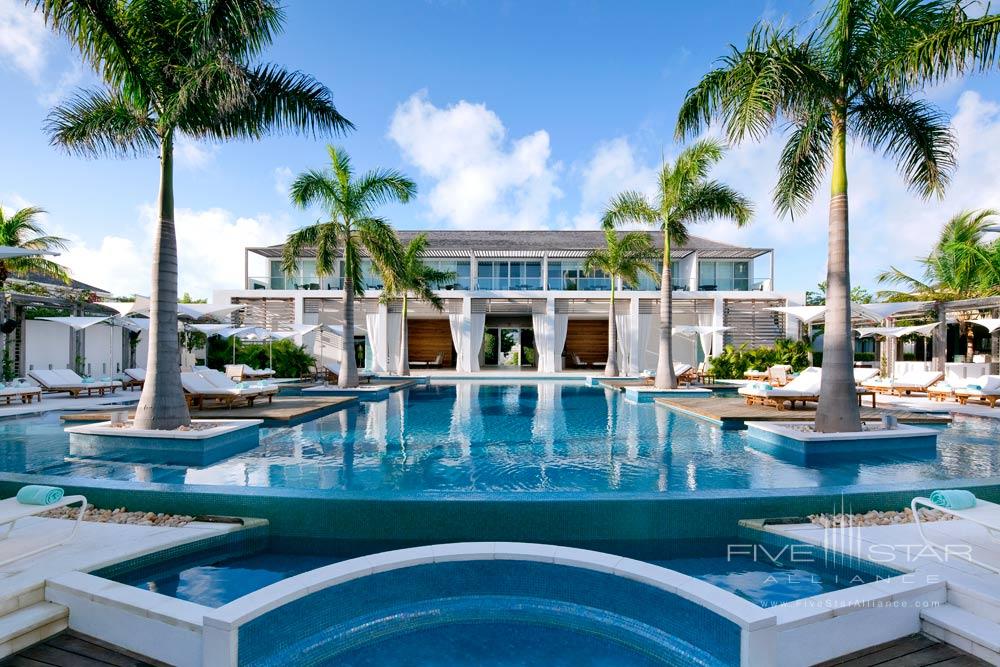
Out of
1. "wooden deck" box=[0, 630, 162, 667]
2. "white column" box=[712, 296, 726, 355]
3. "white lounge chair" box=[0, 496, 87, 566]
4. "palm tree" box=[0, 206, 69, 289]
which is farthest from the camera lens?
"white column" box=[712, 296, 726, 355]

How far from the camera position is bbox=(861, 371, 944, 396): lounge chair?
14609mm

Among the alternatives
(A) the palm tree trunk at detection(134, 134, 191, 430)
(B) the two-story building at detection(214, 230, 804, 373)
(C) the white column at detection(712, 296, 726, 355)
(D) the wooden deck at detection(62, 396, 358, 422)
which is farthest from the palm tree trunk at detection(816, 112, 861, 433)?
(C) the white column at detection(712, 296, 726, 355)

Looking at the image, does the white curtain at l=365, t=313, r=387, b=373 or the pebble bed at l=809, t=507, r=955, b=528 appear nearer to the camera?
the pebble bed at l=809, t=507, r=955, b=528

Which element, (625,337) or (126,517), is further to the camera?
(625,337)

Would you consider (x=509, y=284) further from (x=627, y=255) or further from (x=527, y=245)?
(x=627, y=255)

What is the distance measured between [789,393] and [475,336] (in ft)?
50.7

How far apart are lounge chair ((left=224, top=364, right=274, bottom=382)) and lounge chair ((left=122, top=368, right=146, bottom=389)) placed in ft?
7.24

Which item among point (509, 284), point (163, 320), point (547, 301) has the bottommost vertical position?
point (163, 320)

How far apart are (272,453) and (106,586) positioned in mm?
4779

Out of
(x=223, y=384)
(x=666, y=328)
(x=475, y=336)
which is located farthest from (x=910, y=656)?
(x=475, y=336)

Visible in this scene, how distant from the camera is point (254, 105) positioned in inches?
316

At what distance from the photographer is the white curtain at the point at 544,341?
24.5m

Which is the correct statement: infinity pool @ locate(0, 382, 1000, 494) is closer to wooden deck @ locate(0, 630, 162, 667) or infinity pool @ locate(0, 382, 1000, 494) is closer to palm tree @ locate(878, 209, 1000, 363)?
wooden deck @ locate(0, 630, 162, 667)

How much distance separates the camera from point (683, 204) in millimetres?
14984
